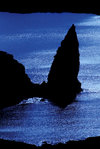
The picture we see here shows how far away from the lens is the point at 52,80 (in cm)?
6962

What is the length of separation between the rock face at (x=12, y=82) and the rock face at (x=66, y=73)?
565 cm

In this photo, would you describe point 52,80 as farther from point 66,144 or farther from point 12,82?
point 66,144

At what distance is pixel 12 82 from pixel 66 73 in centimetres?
1411

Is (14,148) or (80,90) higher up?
(14,148)

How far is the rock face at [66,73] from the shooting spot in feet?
221

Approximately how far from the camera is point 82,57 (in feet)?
299

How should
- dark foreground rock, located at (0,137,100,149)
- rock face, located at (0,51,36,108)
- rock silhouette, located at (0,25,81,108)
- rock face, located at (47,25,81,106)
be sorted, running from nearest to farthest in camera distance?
dark foreground rock, located at (0,137,100,149)
rock face, located at (0,51,36,108)
rock silhouette, located at (0,25,81,108)
rock face, located at (47,25,81,106)

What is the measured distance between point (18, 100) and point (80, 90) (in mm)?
12987

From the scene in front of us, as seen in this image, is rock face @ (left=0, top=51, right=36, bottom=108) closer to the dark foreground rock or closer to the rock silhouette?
the rock silhouette

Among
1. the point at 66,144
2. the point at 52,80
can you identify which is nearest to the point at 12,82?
the point at 52,80

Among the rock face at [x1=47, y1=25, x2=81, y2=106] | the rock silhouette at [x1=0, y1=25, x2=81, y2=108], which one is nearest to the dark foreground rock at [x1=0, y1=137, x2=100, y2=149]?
the rock silhouette at [x1=0, y1=25, x2=81, y2=108]

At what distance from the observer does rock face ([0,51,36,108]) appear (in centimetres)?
6103
